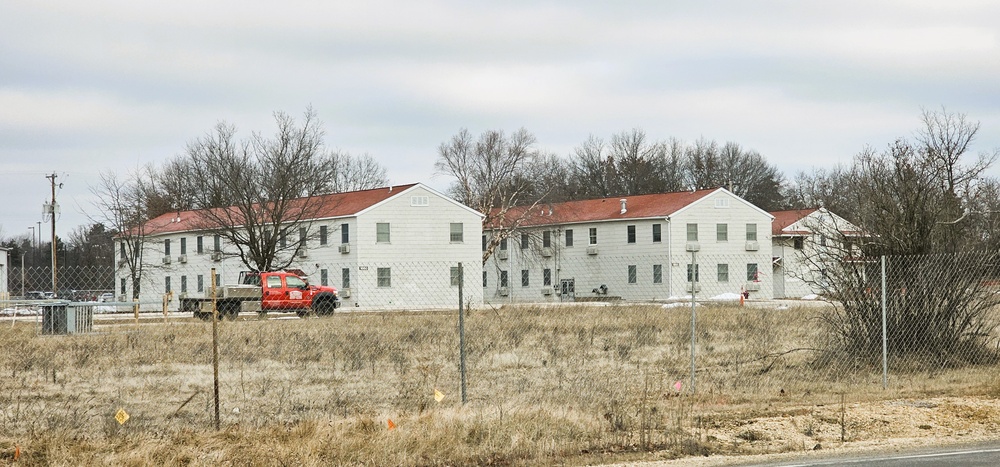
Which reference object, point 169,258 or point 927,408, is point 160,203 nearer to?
point 169,258

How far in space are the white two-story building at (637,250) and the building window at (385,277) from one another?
477 inches

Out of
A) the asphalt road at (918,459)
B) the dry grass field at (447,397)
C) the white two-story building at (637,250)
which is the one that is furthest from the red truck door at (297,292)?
the asphalt road at (918,459)

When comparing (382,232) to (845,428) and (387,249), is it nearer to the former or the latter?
(387,249)

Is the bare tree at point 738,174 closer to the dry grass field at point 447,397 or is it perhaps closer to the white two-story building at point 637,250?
the white two-story building at point 637,250

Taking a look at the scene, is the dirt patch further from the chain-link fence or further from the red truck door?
the red truck door

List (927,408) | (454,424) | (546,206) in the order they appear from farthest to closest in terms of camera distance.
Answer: (546,206) < (927,408) < (454,424)

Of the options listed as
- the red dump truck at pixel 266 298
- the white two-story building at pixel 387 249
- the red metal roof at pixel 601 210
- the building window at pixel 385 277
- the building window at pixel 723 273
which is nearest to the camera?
the red dump truck at pixel 266 298

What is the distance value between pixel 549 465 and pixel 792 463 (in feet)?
7.51

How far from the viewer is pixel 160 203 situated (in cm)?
8481

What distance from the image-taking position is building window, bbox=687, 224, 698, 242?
64562mm

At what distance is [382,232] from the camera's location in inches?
2215

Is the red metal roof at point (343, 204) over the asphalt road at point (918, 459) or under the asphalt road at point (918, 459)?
over

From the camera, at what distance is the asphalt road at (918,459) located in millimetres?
9523

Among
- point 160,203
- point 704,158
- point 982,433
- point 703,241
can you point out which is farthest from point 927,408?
point 704,158
